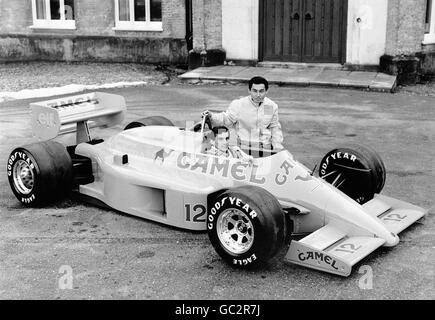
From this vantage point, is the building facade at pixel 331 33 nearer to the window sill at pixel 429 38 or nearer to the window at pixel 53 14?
the window sill at pixel 429 38

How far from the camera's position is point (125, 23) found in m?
18.9

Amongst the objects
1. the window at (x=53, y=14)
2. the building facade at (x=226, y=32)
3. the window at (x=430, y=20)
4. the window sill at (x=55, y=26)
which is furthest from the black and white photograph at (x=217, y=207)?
the window at (x=53, y=14)

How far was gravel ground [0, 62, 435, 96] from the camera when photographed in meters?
15.6

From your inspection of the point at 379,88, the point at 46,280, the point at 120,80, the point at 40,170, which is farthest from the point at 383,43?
the point at 46,280

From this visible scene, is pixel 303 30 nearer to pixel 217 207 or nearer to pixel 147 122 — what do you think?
pixel 147 122

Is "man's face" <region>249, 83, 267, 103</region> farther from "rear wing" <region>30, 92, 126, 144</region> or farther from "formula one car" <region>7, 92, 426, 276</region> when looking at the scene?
"rear wing" <region>30, 92, 126, 144</region>

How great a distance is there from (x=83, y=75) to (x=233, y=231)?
12.0 meters

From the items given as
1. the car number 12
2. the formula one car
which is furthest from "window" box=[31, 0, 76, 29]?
the car number 12

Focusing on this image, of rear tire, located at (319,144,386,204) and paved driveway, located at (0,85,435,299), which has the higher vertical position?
rear tire, located at (319,144,386,204)

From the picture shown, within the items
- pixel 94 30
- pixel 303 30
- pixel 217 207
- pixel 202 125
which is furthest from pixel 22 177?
pixel 94 30

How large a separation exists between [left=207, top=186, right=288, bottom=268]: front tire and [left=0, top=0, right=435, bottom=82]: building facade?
10990mm

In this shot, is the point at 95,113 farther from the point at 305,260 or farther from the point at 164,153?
the point at 305,260

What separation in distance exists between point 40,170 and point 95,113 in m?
1.33

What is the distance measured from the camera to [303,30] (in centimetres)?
1669
